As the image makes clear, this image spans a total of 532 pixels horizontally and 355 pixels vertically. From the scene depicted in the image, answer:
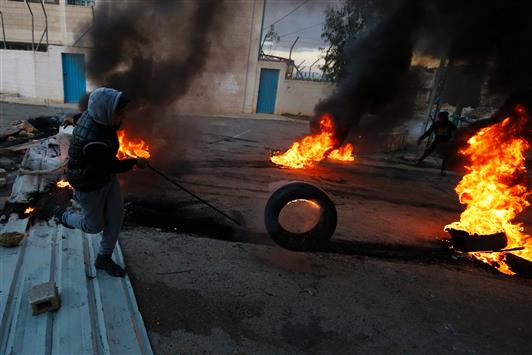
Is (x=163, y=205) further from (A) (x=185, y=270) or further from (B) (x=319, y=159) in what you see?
(B) (x=319, y=159)

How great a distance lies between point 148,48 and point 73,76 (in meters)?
11.5

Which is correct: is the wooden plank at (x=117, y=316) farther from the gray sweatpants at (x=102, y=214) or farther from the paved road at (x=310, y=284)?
the gray sweatpants at (x=102, y=214)

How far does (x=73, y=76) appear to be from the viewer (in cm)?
1838

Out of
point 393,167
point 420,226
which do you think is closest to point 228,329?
point 420,226

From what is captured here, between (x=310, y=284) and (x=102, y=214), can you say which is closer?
(x=102, y=214)

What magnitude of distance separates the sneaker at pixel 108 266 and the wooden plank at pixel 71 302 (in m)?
0.19

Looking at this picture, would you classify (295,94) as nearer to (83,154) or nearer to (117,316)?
(83,154)

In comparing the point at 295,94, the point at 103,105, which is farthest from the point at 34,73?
the point at 103,105

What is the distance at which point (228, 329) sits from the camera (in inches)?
127

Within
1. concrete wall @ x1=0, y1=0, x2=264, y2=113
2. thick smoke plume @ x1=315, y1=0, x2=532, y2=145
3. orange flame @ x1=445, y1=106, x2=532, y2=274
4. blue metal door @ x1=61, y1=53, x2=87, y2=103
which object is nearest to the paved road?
orange flame @ x1=445, y1=106, x2=532, y2=274

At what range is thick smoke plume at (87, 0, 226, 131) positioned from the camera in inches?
352

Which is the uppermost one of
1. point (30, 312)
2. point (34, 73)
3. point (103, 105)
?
point (103, 105)

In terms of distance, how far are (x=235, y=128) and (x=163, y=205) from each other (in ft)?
33.0

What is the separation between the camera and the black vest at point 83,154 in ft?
10.5
